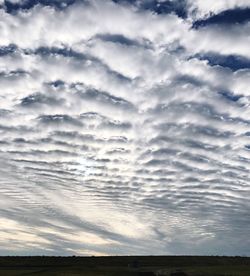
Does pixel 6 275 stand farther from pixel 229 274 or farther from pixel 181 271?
pixel 229 274

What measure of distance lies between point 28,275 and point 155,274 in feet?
84.4

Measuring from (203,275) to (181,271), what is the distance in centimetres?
779

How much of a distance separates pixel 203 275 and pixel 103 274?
19.7 meters

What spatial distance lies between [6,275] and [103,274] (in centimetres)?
1981

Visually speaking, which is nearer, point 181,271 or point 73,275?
point 73,275

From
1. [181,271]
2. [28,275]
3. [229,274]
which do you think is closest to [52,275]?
[28,275]

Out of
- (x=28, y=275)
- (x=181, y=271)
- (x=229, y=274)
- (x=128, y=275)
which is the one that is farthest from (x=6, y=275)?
(x=229, y=274)

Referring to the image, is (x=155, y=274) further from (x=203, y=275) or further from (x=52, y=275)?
(x=52, y=275)

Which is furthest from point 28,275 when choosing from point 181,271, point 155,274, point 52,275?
point 181,271

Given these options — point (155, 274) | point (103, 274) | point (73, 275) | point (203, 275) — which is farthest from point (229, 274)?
point (73, 275)

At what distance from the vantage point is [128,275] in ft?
301

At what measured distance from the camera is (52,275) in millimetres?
90812

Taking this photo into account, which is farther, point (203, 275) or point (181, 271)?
point (181, 271)

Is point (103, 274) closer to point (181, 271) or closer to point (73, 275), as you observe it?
point (73, 275)
